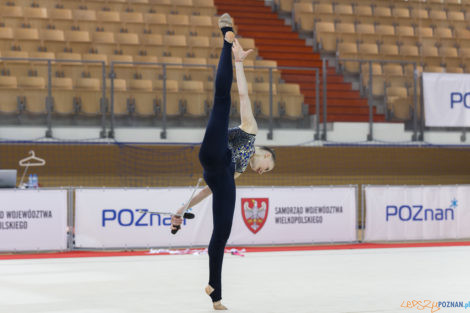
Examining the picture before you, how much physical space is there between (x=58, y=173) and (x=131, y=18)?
16.8 feet

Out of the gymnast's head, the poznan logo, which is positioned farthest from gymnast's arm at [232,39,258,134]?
the poznan logo

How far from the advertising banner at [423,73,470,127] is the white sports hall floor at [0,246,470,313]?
4513 mm

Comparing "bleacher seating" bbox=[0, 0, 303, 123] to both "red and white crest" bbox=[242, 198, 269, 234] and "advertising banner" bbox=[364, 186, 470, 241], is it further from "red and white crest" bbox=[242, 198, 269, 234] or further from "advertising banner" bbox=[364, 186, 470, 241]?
"advertising banner" bbox=[364, 186, 470, 241]

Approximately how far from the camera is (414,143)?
15195mm

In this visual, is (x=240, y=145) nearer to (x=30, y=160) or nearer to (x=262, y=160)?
(x=262, y=160)

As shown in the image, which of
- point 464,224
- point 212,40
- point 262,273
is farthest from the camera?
point 212,40

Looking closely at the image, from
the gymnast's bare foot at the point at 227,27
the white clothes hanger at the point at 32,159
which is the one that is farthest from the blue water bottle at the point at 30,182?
the gymnast's bare foot at the point at 227,27

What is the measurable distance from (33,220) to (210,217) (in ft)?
9.88

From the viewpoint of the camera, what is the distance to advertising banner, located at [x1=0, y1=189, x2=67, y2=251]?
35.5 ft

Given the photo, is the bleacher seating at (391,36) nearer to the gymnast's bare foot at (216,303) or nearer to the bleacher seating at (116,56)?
the bleacher seating at (116,56)

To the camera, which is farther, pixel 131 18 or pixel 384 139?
pixel 131 18

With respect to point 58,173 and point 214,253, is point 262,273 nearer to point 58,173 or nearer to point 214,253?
point 214,253

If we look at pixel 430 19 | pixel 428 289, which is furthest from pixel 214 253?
pixel 430 19

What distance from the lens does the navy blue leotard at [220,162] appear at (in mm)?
5289
